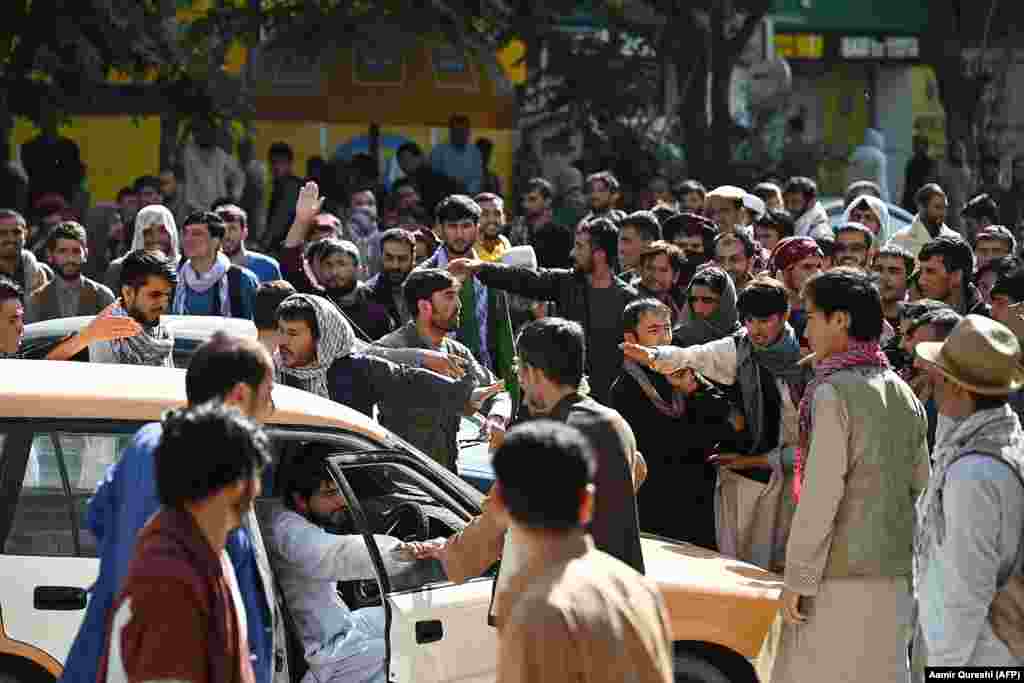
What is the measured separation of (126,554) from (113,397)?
1542mm

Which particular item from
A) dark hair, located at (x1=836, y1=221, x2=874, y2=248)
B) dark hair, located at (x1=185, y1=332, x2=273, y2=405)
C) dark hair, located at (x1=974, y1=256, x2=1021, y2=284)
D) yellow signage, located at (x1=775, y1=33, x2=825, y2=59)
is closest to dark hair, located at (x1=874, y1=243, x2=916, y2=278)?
dark hair, located at (x1=974, y1=256, x2=1021, y2=284)

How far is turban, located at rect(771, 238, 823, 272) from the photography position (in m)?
10.6

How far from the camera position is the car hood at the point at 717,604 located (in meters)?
6.81

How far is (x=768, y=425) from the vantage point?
8.65 m

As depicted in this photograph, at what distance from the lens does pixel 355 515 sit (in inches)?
247

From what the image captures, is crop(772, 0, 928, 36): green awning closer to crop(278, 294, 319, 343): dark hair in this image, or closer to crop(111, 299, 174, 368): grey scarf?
crop(111, 299, 174, 368): grey scarf

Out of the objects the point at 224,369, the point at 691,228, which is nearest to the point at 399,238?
the point at 691,228

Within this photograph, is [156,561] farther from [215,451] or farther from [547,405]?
[547,405]

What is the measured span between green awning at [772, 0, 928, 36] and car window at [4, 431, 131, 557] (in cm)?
2419

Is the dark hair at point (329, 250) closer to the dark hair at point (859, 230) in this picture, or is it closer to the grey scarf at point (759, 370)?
the grey scarf at point (759, 370)

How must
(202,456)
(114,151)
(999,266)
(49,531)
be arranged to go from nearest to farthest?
1. (202,456)
2. (49,531)
3. (999,266)
4. (114,151)

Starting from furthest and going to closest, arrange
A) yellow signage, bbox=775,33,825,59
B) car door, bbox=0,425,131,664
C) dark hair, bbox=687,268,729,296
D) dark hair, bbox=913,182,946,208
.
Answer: yellow signage, bbox=775,33,825,59 → dark hair, bbox=913,182,946,208 → dark hair, bbox=687,268,729,296 → car door, bbox=0,425,131,664

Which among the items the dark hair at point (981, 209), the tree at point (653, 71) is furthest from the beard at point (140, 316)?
the tree at point (653, 71)

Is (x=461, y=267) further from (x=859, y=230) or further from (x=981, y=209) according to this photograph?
(x=981, y=209)
